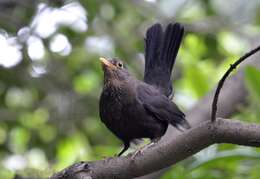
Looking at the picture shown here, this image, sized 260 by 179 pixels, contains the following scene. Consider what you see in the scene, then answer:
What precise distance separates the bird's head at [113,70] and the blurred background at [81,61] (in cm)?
86

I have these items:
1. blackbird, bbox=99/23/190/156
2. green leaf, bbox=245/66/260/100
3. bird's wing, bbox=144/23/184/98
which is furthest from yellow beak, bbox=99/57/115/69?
green leaf, bbox=245/66/260/100

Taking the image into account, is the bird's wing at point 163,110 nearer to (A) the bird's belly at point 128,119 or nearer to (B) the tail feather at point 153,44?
(A) the bird's belly at point 128,119

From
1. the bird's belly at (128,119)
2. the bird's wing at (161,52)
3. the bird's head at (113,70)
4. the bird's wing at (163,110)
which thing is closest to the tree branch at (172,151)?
the bird's belly at (128,119)

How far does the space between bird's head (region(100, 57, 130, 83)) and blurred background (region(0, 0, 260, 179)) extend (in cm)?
86

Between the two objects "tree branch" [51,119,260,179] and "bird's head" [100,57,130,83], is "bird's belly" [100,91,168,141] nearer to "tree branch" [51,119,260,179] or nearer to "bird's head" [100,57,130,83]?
"bird's head" [100,57,130,83]

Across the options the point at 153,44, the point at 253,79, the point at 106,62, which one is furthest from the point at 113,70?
the point at 253,79

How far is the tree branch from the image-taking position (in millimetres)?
2719

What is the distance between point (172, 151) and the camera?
2838 millimetres

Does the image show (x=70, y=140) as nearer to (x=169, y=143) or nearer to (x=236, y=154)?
(x=236, y=154)

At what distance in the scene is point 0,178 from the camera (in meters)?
4.93

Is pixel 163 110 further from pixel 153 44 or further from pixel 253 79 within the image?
pixel 153 44

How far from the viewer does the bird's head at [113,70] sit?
4211 mm

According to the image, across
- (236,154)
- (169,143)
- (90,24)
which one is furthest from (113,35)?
(169,143)

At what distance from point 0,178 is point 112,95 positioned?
1.42 meters
